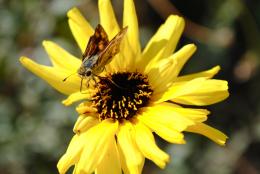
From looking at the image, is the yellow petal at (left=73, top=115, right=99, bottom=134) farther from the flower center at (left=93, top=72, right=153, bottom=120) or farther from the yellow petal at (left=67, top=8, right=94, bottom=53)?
the yellow petal at (left=67, top=8, right=94, bottom=53)

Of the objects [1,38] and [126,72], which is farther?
[1,38]

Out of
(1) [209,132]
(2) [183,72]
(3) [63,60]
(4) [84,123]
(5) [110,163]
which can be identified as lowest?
(2) [183,72]

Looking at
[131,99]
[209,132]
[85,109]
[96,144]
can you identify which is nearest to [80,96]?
[85,109]

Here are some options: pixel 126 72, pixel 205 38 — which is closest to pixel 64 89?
pixel 126 72

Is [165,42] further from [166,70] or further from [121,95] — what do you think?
[121,95]

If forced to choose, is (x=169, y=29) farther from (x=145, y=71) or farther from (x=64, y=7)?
(x=64, y=7)
